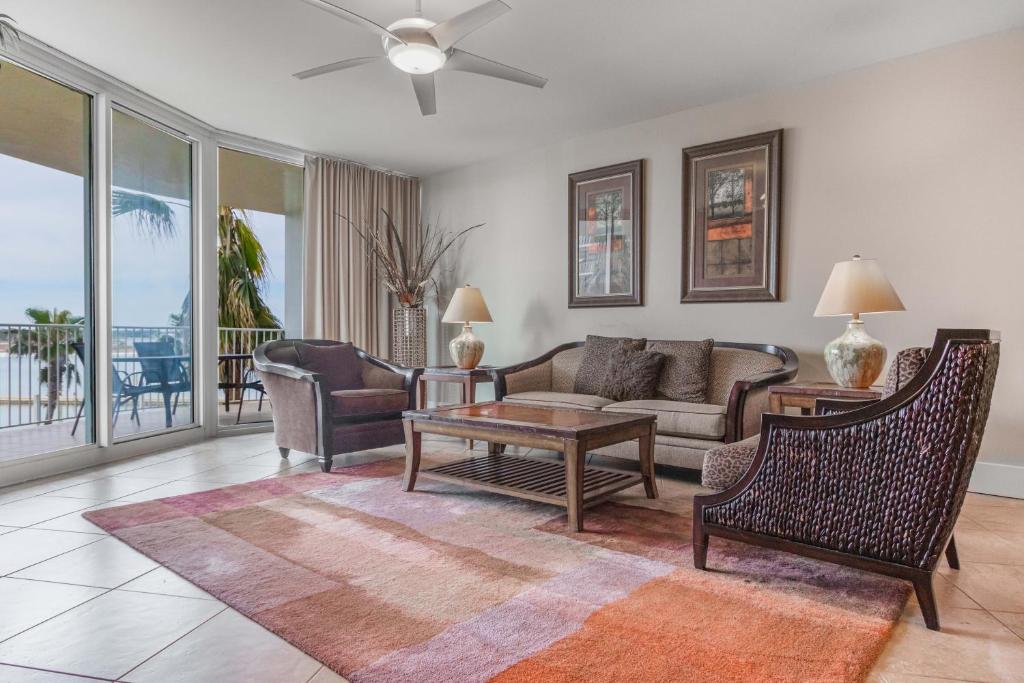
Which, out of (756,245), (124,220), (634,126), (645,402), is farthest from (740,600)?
(124,220)

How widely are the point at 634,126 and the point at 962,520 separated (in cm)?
343

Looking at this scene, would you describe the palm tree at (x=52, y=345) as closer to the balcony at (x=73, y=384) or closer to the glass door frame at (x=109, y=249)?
the balcony at (x=73, y=384)

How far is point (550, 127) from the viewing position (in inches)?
194

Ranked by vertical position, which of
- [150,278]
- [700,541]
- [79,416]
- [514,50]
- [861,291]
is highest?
[514,50]

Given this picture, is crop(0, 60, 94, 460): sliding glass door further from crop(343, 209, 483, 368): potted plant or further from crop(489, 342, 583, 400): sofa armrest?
crop(489, 342, 583, 400): sofa armrest

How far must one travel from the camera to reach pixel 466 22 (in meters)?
2.61

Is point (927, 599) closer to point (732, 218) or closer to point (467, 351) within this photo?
point (732, 218)

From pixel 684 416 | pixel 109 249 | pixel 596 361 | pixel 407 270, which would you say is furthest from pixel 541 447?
pixel 407 270

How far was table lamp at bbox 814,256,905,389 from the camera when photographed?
321cm

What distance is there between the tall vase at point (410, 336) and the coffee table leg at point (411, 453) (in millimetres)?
2438

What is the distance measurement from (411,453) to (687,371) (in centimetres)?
196

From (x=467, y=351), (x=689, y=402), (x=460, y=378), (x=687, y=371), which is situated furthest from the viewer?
(x=467, y=351)

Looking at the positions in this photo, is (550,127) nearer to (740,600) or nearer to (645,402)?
(645,402)

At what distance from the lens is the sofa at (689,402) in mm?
3457
